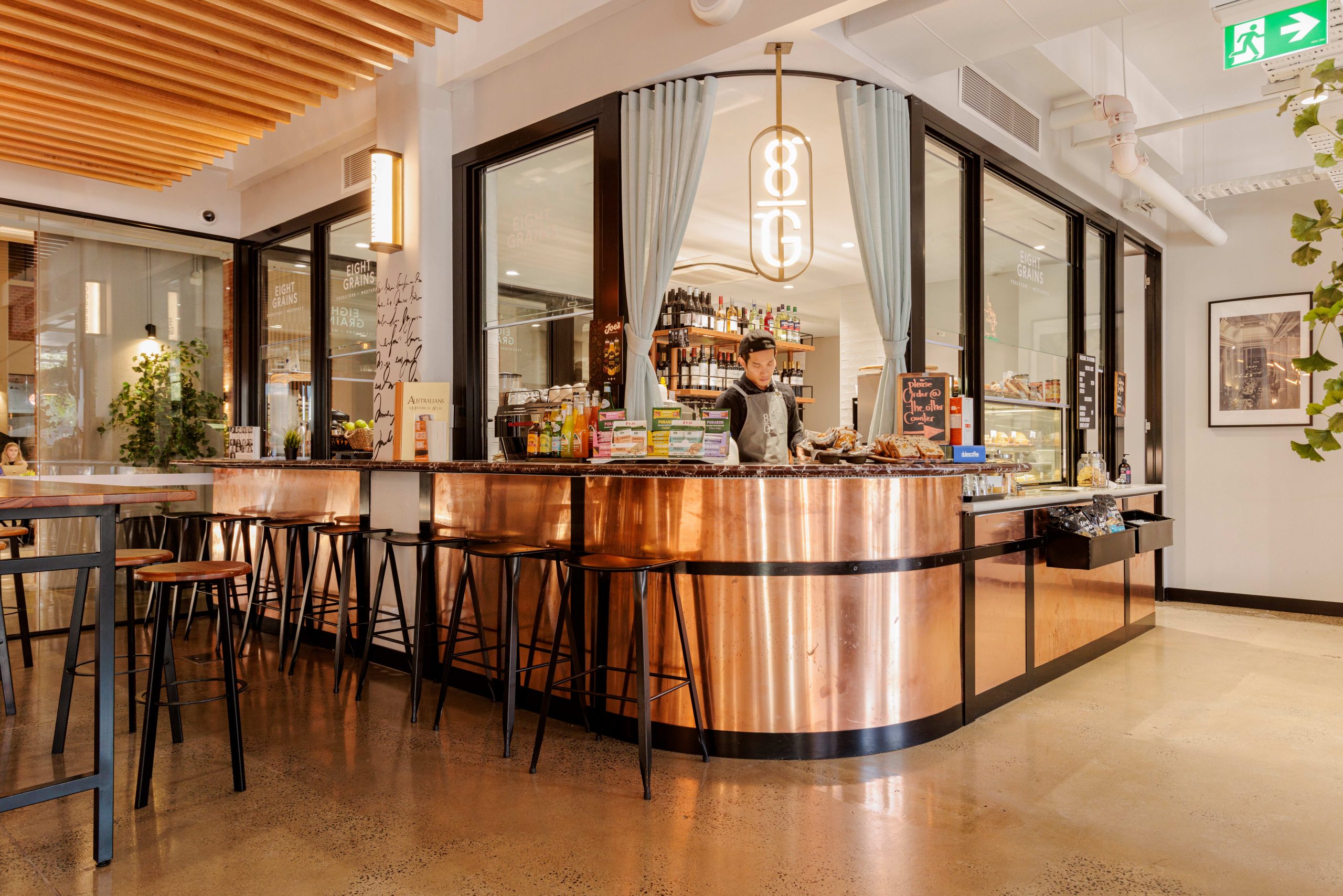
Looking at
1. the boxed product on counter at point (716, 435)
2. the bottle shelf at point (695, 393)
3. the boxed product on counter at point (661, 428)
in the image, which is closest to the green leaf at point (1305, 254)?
the boxed product on counter at point (716, 435)

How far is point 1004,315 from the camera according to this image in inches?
238

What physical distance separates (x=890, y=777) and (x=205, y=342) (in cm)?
693

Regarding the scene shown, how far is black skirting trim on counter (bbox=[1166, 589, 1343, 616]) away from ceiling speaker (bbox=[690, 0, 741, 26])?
6.78 meters

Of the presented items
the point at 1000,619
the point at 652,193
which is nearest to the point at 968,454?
the point at 1000,619

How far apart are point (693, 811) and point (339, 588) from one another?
303 centimetres

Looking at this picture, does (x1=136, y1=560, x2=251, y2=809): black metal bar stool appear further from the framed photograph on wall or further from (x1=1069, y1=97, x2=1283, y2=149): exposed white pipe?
the framed photograph on wall

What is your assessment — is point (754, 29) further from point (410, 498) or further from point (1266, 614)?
point (1266, 614)

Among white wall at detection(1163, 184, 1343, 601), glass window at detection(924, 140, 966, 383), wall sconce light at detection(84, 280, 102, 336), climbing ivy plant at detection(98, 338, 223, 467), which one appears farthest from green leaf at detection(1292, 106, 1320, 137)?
wall sconce light at detection(84, 280, 102, 336)

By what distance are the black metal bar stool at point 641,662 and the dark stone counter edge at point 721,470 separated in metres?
0.36

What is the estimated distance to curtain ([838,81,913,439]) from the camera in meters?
4.59

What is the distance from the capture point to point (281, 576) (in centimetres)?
581

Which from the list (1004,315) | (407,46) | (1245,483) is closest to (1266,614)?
(1245,483)

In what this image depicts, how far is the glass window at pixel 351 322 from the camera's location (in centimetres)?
656

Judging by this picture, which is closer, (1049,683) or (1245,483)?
(1049,683)
